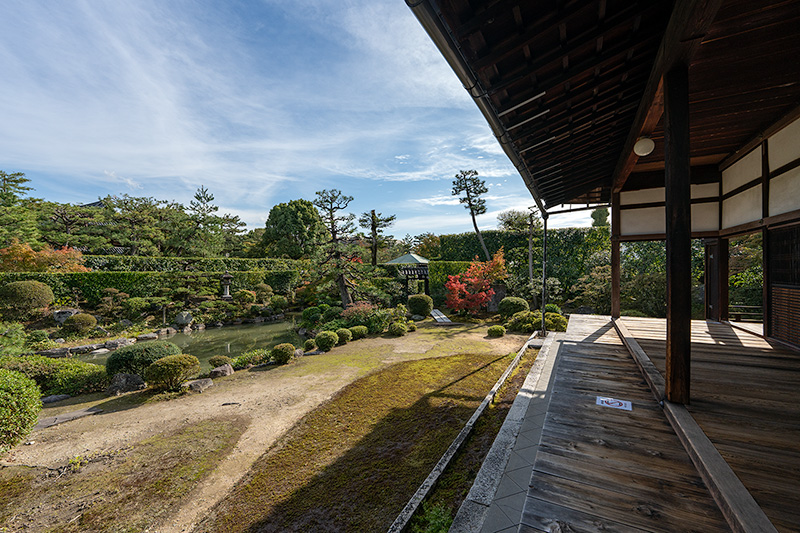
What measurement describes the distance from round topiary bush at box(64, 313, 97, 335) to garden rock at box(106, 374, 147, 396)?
22.1 ft

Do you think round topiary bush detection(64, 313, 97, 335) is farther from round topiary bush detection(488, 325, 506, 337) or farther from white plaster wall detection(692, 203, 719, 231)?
white plaster wall detection(692, 203, 719, 231)

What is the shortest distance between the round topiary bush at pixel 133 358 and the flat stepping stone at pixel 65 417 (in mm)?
1012

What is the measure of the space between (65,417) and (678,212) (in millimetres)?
8010

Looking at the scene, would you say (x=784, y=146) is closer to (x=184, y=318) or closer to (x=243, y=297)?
(x=243, y=297)

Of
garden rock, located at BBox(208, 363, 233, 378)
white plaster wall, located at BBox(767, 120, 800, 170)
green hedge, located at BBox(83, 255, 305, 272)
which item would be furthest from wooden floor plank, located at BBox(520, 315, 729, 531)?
green hedge, located at BBox(83, 255, 305, 272)

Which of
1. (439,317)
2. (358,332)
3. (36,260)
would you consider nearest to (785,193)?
(358,332)

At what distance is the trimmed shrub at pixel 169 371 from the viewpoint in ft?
17.5

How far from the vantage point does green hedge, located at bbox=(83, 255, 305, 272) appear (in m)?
13.6

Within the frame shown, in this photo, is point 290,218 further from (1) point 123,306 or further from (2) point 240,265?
(1) point 123,306

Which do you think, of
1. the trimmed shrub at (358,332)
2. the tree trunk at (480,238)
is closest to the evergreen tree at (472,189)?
the tree trunk at (480,238)

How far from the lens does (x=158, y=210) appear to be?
17078 mm

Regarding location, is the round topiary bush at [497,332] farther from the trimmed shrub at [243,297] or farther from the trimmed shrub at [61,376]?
the trimmed shrub at [243,297]

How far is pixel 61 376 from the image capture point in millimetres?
5621

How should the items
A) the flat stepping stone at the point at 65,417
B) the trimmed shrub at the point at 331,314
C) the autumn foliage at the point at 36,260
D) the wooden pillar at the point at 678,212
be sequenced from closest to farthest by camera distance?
the wooden pillar at the point at 678,212
the flat stepping stone at the point at 65,417
the autumn foliage at the point at 36,260
the trimmed shrub at the point at 331,314
